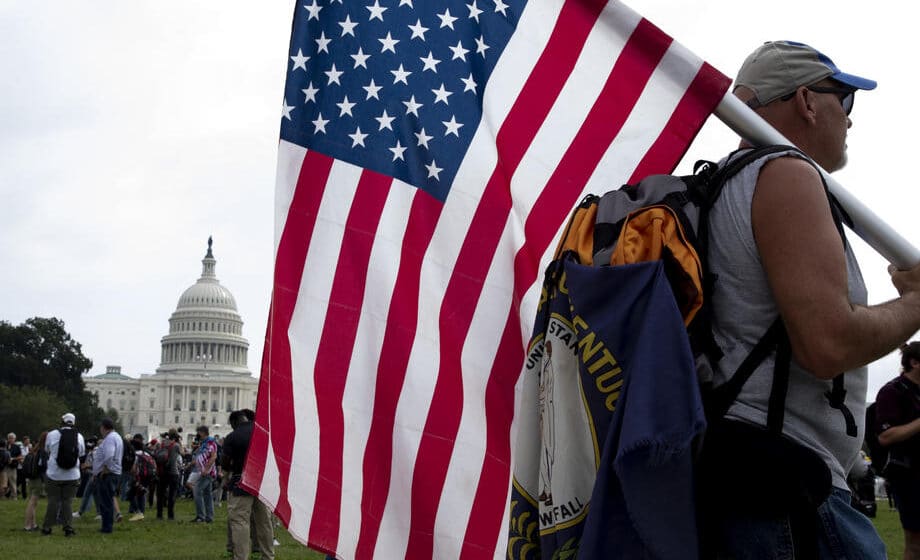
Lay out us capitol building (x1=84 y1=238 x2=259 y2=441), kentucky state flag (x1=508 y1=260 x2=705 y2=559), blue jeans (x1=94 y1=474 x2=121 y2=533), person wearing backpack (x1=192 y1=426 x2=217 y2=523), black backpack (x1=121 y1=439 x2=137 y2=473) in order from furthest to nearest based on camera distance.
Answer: us capitol building (x1=84 y1=238 x2=259 y2=441), black backpack (x1=121 y1=439 x2=137 y2=473), person wearing backpack (x1=192 y1=426 x2=217 y2=523), blue jeans (x1=94 y1=474 x2=121 y2=533), kentucky state flag (x1=508 y1=260 x2=705 y2=559)

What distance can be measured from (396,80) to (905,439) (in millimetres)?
3892

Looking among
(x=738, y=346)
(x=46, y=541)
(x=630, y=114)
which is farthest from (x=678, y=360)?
(x=46, y=541)

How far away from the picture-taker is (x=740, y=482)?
7.00 feet

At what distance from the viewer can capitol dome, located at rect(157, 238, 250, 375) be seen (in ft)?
460

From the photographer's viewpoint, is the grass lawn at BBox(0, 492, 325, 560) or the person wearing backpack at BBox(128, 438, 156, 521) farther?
the person wearing backpack at BBox(128, 438, 156, 521)

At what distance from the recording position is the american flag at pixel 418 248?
367 cm

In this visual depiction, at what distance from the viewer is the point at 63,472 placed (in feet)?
53.0

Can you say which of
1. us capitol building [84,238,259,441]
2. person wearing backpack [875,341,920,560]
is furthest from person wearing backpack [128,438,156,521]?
us capitol building [84,238,259,441]

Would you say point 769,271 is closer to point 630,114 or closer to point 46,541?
point 630,114

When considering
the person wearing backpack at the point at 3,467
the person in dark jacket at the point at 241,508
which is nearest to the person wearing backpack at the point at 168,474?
the person wearing backpack at the point at 3,467

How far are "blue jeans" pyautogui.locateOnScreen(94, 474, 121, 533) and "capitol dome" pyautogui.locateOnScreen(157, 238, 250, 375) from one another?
12472 cm

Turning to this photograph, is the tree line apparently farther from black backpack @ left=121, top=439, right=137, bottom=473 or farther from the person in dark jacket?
the person in dark jacket

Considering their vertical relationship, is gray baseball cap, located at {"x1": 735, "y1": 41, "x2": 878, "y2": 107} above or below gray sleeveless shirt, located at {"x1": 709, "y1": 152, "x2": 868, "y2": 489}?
above

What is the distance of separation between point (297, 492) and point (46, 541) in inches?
514
